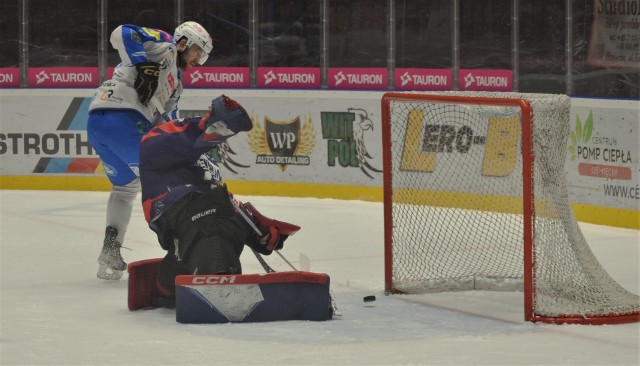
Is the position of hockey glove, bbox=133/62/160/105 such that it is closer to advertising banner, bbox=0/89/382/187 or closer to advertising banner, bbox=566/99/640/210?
advertising banner, bbox=566/99/640/210

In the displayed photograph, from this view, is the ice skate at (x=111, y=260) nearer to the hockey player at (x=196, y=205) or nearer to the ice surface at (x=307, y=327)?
the ice surface at (x=307, y=327)

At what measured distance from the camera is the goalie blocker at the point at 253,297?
4887 mm

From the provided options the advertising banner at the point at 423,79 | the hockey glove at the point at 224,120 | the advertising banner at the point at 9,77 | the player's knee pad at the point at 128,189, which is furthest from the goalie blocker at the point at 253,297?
the advertising banner at the point at 9,77

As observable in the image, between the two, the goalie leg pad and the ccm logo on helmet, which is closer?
the ccm logo on helmet

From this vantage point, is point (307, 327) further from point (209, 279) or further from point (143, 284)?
point (143, 284)

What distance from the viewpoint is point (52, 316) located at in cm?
522

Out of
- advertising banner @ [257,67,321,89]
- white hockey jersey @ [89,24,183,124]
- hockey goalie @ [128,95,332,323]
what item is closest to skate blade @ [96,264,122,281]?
white hockey jersey @ [89,24,183,124]

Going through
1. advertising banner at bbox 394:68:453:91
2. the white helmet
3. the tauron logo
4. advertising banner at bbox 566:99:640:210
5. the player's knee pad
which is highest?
advertising banner at bbox 394:68:453:91

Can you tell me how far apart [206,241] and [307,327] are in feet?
1.72

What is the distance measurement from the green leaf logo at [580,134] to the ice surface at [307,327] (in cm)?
106

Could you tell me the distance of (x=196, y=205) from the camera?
5148 mm

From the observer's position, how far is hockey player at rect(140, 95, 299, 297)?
504cm

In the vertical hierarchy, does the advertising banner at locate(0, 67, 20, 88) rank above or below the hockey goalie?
above

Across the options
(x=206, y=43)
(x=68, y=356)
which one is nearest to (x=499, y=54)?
(x=206, y=43)
